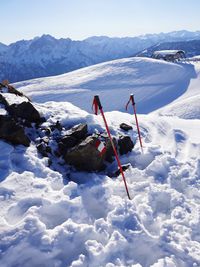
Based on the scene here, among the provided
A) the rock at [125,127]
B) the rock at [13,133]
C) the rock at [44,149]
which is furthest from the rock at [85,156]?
the rock at [125,127]

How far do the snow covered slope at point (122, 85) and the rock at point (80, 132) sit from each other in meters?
25.0

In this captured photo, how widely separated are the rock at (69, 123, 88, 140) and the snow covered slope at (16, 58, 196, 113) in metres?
25.0

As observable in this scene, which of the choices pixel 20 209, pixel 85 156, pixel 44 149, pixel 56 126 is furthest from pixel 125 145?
pixel 20 209

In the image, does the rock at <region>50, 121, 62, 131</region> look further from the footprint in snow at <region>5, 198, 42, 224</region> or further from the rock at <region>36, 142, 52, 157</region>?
the footprint in snow at <region>5, 198, 42, 224</region>

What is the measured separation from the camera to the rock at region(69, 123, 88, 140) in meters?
9.95

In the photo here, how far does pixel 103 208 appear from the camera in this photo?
7523 mm

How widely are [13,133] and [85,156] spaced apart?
2176 mm

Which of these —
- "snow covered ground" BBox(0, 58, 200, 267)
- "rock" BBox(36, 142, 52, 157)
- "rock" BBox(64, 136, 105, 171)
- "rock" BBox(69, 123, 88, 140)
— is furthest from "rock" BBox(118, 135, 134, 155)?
"rock" BBox(36, 142, 52, 157)

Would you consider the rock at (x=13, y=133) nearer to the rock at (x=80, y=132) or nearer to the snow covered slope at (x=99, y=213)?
the snow covered slope at (x=99, y=213)

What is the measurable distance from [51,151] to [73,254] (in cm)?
403

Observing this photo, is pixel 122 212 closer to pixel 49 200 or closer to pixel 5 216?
pixel 49 200

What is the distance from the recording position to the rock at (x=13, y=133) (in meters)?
9.36

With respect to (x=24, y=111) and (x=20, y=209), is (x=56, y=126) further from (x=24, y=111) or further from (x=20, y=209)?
(x=20, y=209)

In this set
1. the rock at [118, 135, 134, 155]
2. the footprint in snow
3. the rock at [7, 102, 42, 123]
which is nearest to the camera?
the footprint in snow
